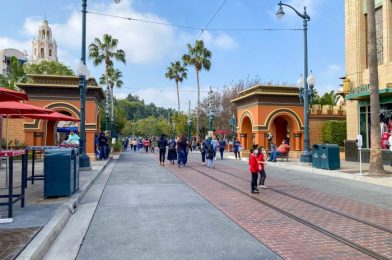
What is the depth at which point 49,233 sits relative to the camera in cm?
609

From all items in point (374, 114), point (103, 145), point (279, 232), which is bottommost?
point (279, 232)

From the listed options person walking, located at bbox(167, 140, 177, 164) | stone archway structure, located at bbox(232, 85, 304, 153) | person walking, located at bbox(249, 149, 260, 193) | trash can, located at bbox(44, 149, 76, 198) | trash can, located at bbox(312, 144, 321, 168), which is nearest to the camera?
trash can, located at bbox(44, 149, 76, 198)

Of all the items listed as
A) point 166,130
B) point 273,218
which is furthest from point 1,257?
point 166,130

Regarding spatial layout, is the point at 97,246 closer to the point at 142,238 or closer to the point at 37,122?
the point at 142,238

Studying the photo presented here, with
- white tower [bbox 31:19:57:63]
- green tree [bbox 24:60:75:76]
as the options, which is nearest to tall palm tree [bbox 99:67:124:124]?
green tree [bbox 24:60:75:76]

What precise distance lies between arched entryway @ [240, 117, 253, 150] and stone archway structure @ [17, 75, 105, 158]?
44.0 ft

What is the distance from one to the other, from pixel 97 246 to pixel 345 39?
928 inches

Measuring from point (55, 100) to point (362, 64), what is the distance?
1978 cm

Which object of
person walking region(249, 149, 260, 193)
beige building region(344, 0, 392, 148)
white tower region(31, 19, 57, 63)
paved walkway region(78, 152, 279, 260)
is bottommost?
paved walkway region(78, 152, 279, 260)

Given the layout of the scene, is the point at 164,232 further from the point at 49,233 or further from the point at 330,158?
the point at 330,158

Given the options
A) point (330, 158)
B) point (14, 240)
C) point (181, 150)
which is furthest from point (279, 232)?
point (181, 150)

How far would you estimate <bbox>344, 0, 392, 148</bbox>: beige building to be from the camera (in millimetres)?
21125

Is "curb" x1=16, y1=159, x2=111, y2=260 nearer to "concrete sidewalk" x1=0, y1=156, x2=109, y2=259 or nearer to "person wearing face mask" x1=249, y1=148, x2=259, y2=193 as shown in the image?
"concrete sidewalk" x1=0, y1=156, x2=109, y2=259

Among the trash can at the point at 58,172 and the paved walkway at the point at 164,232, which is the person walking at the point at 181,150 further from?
the trash can at the point at 58,172
